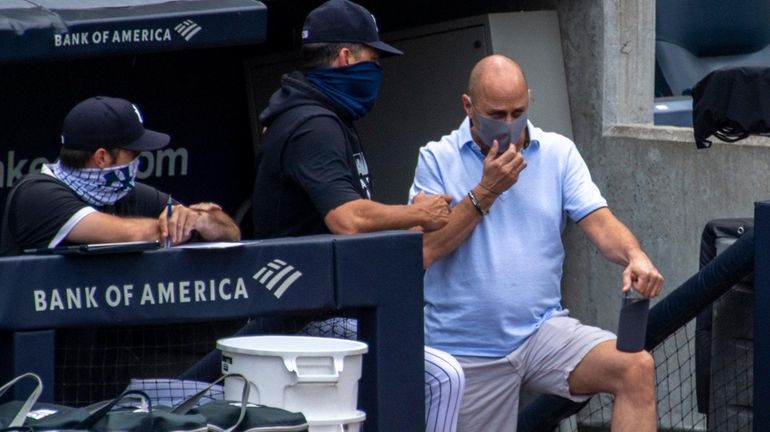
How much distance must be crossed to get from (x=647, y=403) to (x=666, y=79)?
16.1ft

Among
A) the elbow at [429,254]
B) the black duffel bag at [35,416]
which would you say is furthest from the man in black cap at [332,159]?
the black duffel bag at [35,416]

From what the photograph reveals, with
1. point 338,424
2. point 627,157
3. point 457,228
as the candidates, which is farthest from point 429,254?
point 627,157

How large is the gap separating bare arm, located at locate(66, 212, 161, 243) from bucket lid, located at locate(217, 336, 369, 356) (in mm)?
405

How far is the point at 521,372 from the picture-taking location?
4.86m

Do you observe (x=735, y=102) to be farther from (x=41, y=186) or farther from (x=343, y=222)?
(x=41, y=186)

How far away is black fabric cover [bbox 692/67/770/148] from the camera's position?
546cm

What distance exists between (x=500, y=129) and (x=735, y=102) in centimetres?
118

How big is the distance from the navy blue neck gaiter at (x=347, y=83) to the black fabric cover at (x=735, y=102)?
1.46 meters

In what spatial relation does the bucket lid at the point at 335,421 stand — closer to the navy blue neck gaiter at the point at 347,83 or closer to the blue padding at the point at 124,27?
the navy blue neck gaiter at the point at 347,83

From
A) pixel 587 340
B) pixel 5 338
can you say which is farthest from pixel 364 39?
pixel 5 338

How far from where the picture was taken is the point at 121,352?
432cm

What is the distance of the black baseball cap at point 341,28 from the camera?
4871 millimetres

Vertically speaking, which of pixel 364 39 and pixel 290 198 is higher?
pixel 364 39

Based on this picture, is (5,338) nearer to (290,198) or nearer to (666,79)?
(290,198)
